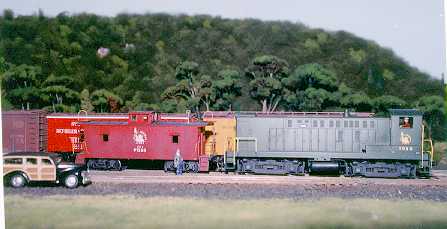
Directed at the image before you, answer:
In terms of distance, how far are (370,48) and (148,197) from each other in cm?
3766

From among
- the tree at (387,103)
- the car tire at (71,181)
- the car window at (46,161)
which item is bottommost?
the car tire at (71,181)

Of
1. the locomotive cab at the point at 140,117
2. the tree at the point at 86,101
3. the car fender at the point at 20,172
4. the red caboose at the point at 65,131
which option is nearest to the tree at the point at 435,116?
the locomotive cab at the point at 140,117

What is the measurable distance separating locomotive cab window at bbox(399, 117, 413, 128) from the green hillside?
8.77 metres

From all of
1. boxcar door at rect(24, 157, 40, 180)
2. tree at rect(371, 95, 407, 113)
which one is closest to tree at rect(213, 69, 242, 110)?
tree at rect(371, 95, 407, 113)

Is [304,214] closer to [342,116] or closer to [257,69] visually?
[342,116]

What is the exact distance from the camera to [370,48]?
4666 centimetres

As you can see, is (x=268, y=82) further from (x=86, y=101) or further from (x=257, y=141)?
(x=257, y=141)

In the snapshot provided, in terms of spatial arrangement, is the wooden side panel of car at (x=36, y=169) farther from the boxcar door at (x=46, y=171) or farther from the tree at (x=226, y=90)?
the tree at (x=226, y=90)

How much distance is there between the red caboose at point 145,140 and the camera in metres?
21.8

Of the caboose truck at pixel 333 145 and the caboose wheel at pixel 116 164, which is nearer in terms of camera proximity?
the caboose truck at pixel 333 145

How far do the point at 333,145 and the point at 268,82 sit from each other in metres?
16.4

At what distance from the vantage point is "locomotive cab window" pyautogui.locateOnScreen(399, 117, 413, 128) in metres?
20.6

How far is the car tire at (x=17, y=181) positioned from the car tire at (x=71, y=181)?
154 cm

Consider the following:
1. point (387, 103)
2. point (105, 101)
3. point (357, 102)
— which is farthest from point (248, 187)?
point (105, 101)
